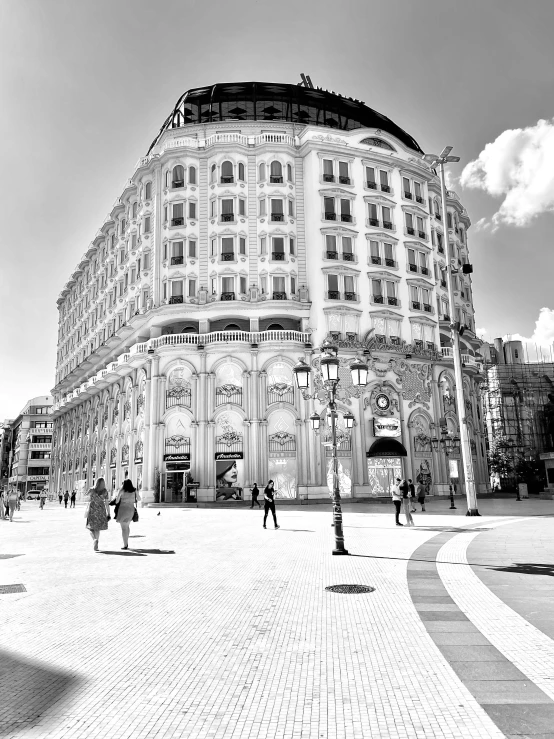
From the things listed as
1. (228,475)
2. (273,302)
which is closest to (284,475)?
(228,475)

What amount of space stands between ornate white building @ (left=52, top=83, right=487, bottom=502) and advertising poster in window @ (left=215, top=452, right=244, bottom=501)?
0.37 ft

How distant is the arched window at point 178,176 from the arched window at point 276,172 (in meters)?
7.87

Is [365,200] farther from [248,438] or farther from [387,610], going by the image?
[387,610]

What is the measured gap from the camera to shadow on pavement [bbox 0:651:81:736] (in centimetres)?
455

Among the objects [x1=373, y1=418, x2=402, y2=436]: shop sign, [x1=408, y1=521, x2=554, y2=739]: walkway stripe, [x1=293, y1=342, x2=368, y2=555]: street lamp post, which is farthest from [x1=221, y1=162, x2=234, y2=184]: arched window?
[x1=408, y1=521, x2=554, y2=739]: walkway stripe

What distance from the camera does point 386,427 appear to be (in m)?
48.1

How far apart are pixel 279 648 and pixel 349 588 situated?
352 cm

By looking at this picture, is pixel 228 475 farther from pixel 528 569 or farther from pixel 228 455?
pixel 528 569

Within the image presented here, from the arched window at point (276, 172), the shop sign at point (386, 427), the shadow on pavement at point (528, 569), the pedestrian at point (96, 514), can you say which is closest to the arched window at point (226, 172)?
the arched window at point (276, 172)

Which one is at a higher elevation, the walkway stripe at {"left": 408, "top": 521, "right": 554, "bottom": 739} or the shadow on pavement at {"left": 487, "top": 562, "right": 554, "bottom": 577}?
the shadow on pavement at {"left": 487, "top": 562, "right": 554, "bottom": 577}

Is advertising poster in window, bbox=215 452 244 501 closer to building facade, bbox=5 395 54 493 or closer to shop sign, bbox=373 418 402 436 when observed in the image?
shop sign, bbox=373 418 402 436

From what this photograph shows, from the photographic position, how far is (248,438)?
46.0 meters

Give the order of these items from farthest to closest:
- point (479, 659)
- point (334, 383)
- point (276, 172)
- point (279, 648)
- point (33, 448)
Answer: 1. point (33, 448)
2. point (276, 172)
3. point (334, 383)
4. point (279, 648)
5. point (479, 659)

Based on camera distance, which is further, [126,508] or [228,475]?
[228,475]
